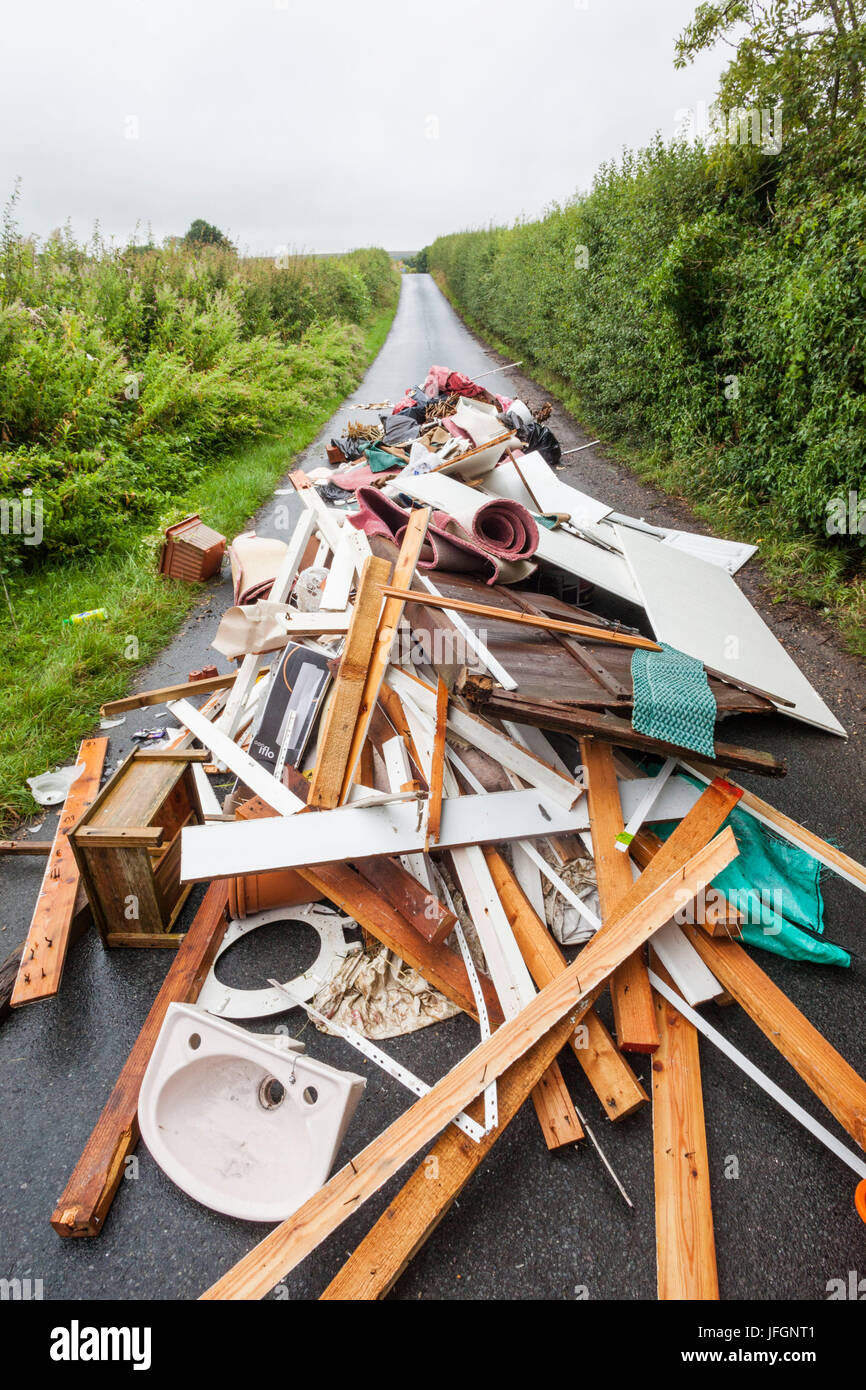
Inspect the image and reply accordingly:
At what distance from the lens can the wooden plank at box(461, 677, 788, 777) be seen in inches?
108

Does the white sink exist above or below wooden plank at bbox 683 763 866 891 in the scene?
below

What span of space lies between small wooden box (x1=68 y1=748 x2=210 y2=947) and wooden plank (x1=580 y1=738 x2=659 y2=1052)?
1.80 meters

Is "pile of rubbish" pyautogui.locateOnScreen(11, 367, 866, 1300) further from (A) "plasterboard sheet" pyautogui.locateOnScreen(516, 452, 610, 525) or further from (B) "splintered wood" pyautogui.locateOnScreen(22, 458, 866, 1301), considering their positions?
(A) "plasterboard sheet" pyautogui.locateOnScreen(516, 452, 610, 525)

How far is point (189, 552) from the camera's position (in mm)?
6211

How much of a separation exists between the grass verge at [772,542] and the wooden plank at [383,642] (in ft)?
11.4

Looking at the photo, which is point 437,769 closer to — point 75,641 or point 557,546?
point 557,546

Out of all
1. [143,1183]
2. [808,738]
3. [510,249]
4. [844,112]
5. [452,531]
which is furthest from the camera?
[510,249]

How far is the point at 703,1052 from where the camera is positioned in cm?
254

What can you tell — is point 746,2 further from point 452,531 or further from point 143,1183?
point 143,1183

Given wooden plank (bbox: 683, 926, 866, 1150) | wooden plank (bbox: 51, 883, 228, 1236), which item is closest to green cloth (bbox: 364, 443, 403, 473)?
wooden plank (bbox: 51, 883, 228, 1236)

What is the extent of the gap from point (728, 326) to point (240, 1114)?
27.2ft

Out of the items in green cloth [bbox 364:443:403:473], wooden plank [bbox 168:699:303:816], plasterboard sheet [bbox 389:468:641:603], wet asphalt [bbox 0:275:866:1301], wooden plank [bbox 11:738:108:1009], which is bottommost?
wet asphalt [bbox 0:275:866:1301]

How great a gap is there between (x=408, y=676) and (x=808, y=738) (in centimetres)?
255
